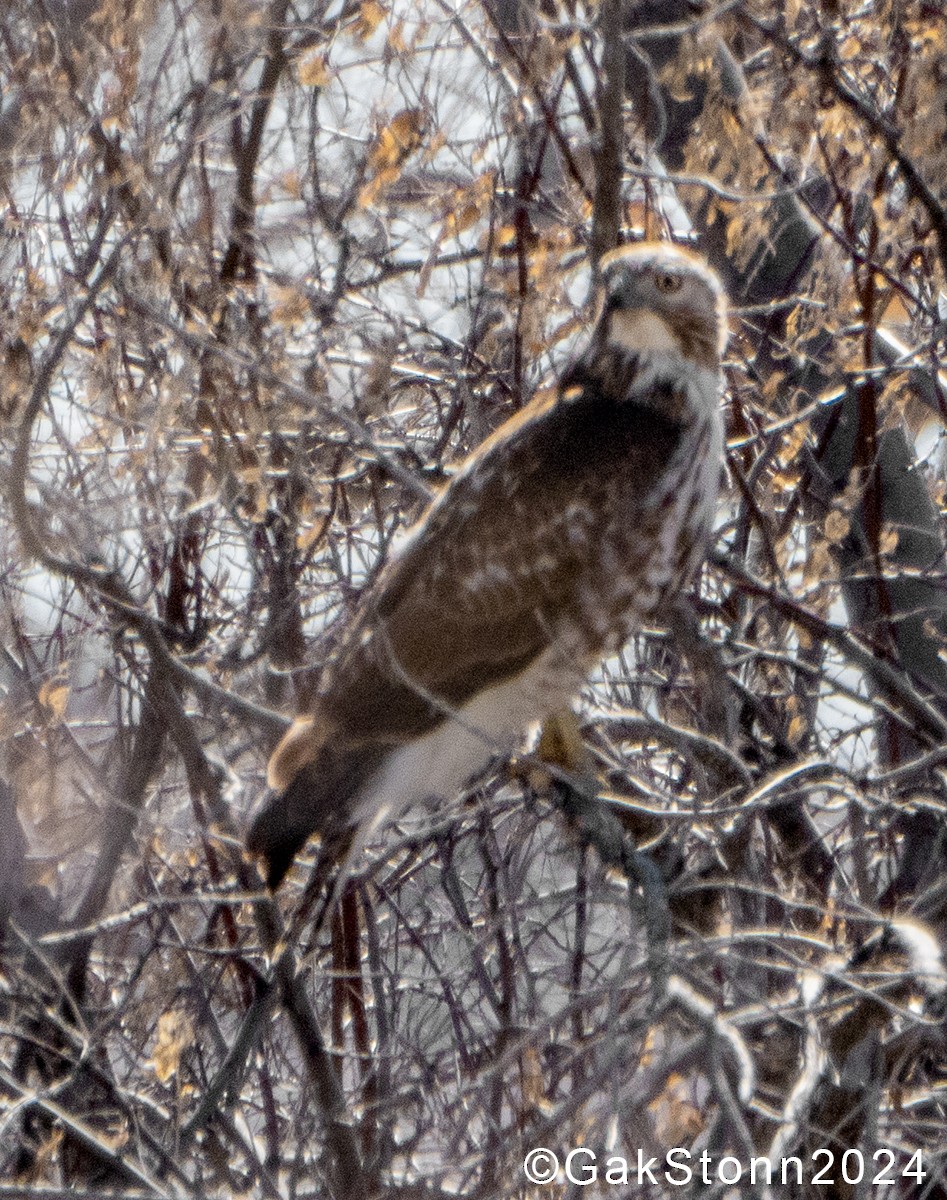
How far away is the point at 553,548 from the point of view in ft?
12.4

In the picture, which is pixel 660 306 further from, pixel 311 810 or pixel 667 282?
pixel 311 810

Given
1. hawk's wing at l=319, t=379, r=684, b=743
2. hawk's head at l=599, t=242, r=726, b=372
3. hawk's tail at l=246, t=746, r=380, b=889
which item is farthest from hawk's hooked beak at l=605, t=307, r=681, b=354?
hawk's tail at l=246, t=746, r=380, b=889

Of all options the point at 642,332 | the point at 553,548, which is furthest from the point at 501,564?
the point at 642,332

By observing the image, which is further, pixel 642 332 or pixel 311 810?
pixel 642 332

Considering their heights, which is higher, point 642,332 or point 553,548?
point 642,332

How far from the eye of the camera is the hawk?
3740 mm

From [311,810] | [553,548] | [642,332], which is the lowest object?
[311,810]

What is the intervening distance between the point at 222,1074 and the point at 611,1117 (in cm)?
101

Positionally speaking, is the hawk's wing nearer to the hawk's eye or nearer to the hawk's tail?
the hawk's tail

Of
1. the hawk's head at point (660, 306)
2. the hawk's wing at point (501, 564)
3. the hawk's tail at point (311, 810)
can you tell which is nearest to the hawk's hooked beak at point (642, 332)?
the hawk's head at point (660, 306)

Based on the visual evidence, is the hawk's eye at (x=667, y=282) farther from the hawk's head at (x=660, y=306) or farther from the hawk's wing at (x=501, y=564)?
the hawk's wing at (x=501, y=564)

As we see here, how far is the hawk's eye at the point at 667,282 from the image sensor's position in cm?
375

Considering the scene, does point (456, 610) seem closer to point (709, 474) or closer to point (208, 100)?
point (709, 474)

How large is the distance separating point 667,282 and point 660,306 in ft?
0.17
